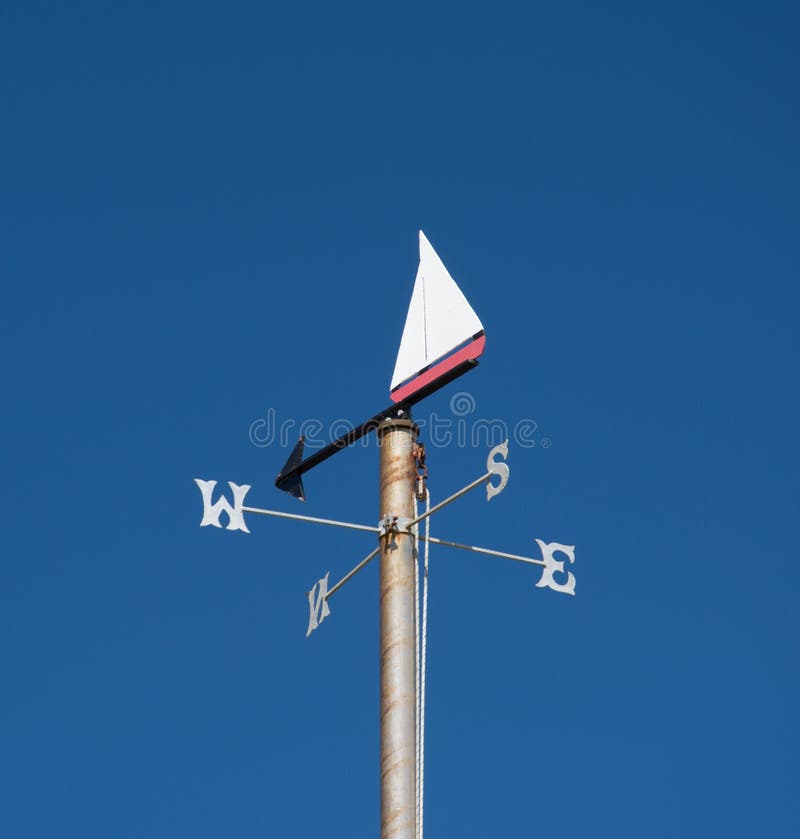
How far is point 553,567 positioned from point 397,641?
134 cm

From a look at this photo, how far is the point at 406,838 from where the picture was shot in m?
6.35

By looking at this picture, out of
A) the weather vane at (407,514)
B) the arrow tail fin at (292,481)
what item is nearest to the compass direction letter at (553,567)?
the weather vane at (407,514)

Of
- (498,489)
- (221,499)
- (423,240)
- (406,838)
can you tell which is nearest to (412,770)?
(406,838)

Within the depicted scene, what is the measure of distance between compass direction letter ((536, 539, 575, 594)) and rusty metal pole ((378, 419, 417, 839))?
101cm

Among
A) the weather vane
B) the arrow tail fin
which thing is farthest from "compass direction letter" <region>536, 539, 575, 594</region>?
the arrow tail fin

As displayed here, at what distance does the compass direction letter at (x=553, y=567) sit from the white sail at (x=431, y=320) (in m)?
1.37

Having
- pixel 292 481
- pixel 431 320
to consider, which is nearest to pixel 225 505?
pixel 292 481

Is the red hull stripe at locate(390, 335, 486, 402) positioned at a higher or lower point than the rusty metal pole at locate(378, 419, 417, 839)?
higher

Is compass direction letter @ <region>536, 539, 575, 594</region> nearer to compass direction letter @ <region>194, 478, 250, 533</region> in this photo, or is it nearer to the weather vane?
the weather vane

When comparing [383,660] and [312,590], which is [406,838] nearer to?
[383,660]

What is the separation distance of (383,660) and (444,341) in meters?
2.19

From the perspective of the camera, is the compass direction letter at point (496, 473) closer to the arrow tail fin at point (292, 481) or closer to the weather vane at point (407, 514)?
the weather vane at point (407, 514)

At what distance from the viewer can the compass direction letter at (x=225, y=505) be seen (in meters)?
7.89

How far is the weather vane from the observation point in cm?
659
